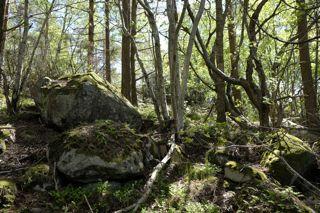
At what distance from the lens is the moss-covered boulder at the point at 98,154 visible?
5334mm

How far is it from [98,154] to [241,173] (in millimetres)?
2459

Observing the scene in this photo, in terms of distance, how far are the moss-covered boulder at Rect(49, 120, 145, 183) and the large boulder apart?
1.14 meters

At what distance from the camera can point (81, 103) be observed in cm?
729

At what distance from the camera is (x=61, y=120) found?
733 centimetres

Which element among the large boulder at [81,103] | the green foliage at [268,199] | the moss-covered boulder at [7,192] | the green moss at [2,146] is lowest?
the green foliage at [268,199]

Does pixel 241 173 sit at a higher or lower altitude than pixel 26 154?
lower

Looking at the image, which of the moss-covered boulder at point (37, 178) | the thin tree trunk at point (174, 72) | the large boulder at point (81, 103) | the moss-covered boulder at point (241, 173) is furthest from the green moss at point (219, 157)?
the moss-covered boulder at point (37, 178)

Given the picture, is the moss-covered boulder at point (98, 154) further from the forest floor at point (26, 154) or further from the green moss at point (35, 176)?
the forest floor at point (26, 154)

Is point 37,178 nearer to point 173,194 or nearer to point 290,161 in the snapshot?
point 173,194

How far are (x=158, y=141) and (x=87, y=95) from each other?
1.91m

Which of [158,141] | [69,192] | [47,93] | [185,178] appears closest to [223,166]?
[185,178]

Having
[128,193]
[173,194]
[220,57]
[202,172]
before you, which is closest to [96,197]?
[128,193]

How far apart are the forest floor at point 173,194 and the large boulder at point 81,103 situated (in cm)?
115

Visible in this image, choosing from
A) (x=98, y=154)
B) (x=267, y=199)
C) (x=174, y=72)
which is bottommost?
(x=267, y=199)
